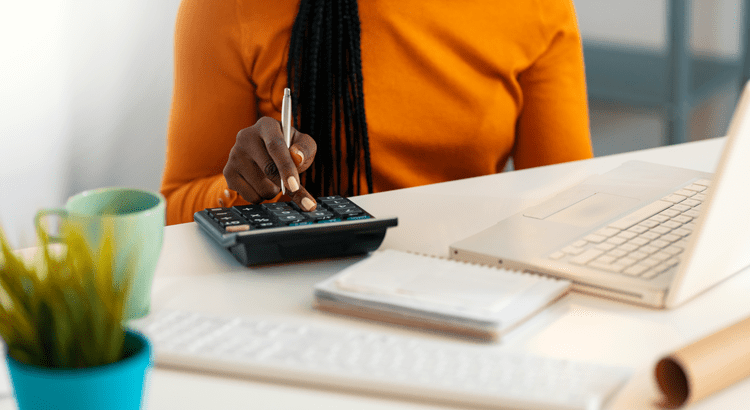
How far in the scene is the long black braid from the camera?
3.39 ft

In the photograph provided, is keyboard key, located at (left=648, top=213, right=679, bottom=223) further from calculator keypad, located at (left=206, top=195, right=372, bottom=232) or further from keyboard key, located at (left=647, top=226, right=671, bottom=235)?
calculator keypad, located at (left=206, top=195, right=372, bottom=232)

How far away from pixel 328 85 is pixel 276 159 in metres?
0.29

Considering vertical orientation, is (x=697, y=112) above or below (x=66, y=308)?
below

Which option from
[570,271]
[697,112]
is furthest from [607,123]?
[570,271]

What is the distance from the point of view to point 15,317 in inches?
13.6

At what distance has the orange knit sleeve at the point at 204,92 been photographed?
1079 millimetres

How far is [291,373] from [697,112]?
2.69 meters

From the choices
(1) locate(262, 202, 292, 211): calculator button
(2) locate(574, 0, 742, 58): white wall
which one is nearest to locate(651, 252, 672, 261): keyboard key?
(1) locate(262, 202, 292, 211): calculator button

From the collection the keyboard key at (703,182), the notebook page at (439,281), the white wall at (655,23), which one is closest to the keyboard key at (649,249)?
the notebook page at (439,281)

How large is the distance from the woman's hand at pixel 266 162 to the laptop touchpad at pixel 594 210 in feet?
0.85

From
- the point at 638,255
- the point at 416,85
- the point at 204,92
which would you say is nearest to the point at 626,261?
the point at 638,255

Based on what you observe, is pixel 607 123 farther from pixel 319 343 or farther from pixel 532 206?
pixel 319 343

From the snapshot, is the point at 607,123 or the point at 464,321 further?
the point at 607,123

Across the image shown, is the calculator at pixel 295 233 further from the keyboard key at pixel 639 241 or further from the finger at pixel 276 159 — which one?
the keyboard key at pixel 639 241
